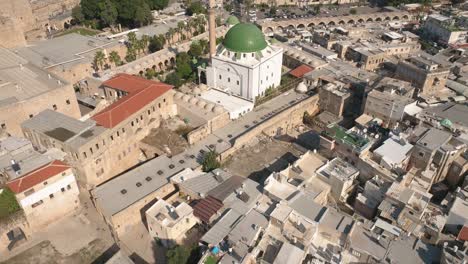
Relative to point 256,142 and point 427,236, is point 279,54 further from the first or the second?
point 427,236

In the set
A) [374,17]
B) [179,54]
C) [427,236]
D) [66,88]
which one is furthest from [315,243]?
[374,17]

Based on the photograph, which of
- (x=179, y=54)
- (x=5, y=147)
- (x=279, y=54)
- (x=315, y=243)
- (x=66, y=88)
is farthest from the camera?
(x=179, y=54)

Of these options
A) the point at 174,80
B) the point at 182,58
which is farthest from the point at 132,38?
the point at 174,80

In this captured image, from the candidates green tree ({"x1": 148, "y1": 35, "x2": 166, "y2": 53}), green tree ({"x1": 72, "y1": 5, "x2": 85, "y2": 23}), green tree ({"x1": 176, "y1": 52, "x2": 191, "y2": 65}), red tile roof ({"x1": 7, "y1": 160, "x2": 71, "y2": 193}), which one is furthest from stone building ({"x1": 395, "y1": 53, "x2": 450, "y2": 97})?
green tree ({"x1": 72, "y1": 5, "x2": 85, "y2": 23})

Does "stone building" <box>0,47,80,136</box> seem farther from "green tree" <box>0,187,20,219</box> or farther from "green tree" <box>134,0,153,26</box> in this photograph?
"green tree" <box>134,0,153,26</box>

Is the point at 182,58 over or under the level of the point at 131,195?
over

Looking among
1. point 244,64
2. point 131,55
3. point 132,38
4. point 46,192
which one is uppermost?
point 244,64

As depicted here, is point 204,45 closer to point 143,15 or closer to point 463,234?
point 143,15
